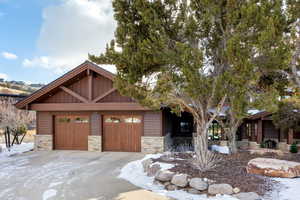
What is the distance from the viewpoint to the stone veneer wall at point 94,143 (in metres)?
10.9

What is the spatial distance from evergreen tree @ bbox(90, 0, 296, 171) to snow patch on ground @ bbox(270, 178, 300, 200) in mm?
1785

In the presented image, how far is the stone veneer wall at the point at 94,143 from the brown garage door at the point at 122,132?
29 cm

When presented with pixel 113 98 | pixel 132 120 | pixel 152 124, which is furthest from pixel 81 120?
pixel 152 124

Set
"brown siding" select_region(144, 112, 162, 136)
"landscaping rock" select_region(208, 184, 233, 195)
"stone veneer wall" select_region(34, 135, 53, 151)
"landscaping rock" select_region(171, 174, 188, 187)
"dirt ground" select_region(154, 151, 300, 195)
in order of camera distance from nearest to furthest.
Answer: "landscaping rock" select_region(208, 184, 233, 195) < "dirt ground" select_region(154, 151, 300, 195) < "landscaping rock" select_region(171, 174, 188, 187) < "brown siding" select_region(144, 112, 162, 136) < "stone veneer wall" select_region(34, 135, 53, 151)

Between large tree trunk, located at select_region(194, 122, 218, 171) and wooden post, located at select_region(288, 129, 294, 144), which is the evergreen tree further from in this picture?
wooden post, located at select_region(288, 129, 294, 144)

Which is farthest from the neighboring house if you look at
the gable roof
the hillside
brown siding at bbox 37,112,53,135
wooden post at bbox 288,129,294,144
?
the hillside

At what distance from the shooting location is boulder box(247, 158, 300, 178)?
18.3ft

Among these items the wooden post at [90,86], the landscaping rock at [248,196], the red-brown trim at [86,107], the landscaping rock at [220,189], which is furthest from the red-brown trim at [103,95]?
the landscaping rock at [248,196]

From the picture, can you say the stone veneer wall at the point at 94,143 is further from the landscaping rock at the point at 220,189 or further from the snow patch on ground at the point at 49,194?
the landscaping rock at the point at 220,189

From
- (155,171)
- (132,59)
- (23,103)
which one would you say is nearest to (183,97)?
(132,59)

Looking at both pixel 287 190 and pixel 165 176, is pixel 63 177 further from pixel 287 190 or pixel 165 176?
pixel 287 190

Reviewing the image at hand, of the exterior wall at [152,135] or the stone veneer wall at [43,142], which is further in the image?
the stone veneer wall at [43,142]

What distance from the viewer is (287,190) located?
4746 millimetres

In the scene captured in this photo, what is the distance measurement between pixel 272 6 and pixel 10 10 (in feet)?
51.4
